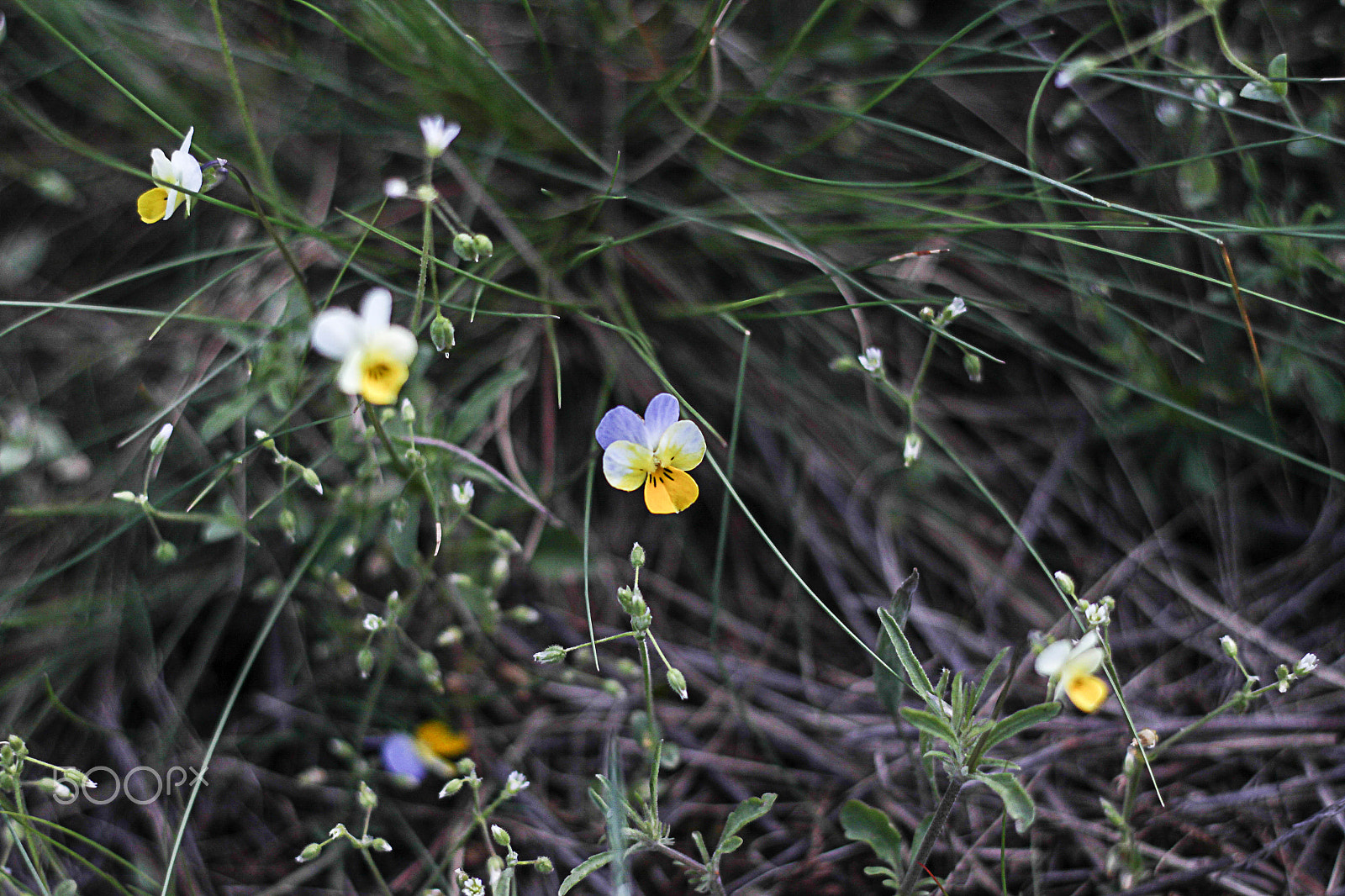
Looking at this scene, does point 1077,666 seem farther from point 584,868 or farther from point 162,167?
point 162,167

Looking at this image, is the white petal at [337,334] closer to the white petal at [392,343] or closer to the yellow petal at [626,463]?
the white petal at [392,343]

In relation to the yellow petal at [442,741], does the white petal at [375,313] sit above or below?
above

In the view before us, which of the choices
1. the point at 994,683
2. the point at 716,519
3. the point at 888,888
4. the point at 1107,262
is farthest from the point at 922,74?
the point at 888,888

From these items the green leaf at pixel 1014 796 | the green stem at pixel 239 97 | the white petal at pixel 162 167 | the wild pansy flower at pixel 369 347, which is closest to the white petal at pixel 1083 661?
the green leaf at pixel 1014 796

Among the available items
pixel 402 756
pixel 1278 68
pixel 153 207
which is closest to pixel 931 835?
pixel 402 756

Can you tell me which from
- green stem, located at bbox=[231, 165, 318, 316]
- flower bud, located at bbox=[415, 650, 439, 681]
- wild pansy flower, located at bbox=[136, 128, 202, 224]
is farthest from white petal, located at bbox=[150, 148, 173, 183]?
flower bud, located at bbox=[415, 650, 439, 681]

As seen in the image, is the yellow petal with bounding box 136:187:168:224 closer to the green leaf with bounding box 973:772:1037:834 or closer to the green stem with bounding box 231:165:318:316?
the green stem with bounding box 231:165:318:316
